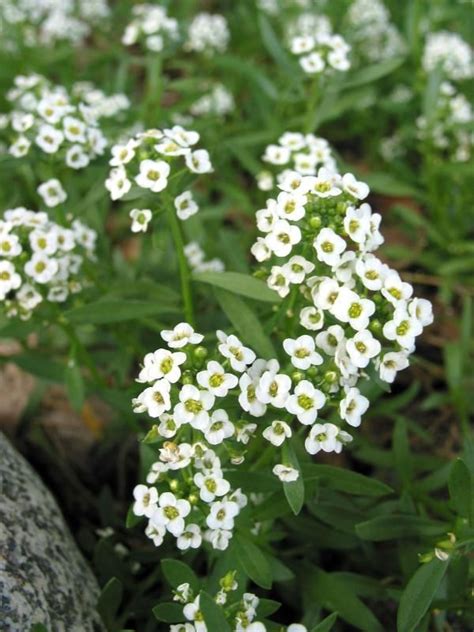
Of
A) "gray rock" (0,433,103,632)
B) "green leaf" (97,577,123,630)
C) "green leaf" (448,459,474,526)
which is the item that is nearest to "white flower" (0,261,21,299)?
"gray rock" (0,433,103,632)

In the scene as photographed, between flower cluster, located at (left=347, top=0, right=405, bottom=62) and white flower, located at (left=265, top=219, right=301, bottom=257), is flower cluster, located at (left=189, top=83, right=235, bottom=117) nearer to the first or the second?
flower cluster, located at (left=347, top=0, right=405, bottom=62)

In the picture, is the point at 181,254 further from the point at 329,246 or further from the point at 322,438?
the point at 322,438

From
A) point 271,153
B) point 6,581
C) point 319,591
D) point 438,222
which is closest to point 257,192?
point 438,222

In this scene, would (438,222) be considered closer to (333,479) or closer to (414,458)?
(414,458)

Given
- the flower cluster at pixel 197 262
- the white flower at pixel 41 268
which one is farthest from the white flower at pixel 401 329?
the flower cluster at pixel 197 262

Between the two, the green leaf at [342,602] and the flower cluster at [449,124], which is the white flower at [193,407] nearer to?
the green leaf at [342,602]

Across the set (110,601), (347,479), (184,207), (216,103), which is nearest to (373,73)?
(216,103)
